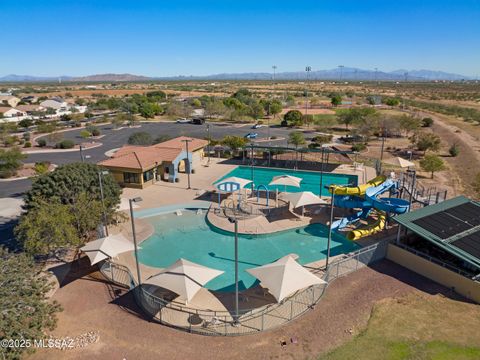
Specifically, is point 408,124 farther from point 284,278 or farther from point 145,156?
point 284,278

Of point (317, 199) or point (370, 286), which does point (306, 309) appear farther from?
point (317, 199)

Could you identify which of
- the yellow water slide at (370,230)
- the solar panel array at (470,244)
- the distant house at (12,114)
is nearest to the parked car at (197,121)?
the distant house at (12,114)

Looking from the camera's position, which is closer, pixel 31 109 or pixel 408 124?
pixel 408 124

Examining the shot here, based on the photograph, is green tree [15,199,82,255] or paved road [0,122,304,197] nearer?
green tree [15,199,82,255]

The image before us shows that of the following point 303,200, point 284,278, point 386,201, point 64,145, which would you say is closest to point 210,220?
point 303,200

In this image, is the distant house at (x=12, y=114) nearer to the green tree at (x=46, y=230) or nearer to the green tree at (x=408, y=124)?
the green tree at (x=46, y=230)

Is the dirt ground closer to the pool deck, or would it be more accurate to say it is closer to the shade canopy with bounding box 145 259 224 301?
the pool deck

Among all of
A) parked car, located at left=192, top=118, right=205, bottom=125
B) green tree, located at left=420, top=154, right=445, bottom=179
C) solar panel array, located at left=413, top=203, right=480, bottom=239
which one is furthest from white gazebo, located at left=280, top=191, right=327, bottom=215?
parked car, located at left=192, top=118, right=205, bottom=125
